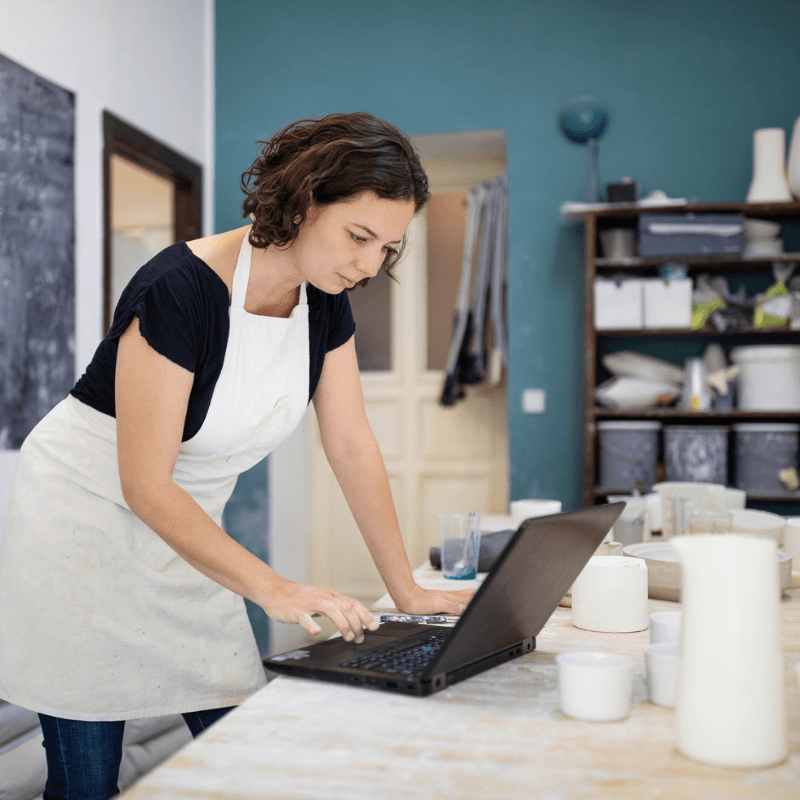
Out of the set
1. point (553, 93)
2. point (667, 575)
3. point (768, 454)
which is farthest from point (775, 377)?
point (667, 575)

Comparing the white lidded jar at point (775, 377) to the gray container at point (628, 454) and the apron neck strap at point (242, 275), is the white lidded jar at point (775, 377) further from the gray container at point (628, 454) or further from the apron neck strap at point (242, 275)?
the apron neck strap at point (242, 275)

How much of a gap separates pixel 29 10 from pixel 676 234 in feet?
7.50

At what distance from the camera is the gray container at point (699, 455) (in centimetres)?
305

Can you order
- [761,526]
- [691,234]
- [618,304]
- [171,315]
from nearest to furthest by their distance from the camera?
[171,315], [761,526], [691,234], [618,304]

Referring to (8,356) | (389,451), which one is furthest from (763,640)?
(389,451)

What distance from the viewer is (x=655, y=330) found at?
122 inches

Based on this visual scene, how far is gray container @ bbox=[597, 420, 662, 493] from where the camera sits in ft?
10.1

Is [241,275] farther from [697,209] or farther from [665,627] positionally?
[697,209]

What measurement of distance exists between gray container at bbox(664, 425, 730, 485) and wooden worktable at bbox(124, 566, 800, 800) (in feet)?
7.63

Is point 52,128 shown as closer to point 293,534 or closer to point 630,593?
point 293,534

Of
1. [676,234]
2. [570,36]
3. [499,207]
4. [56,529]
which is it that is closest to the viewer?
[56,529]

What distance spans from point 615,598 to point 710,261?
229 centimetres

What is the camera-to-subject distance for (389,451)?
13.6 feet

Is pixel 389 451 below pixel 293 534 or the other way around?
the other way around
